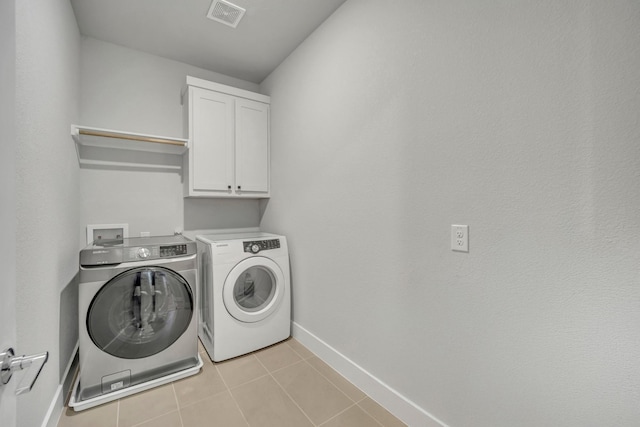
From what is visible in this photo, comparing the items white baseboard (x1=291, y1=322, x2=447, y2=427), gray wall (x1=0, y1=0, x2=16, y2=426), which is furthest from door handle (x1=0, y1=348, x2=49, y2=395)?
white baseboard (x1=291, y1=322, x2=447, y2=427)

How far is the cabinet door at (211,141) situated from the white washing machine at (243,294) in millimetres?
557

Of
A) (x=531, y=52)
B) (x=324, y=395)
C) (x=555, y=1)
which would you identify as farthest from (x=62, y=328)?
(x=555, y=1)

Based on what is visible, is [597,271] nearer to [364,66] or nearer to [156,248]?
[364,66]

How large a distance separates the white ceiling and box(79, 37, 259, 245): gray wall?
0.14 metres

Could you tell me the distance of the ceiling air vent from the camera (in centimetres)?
189

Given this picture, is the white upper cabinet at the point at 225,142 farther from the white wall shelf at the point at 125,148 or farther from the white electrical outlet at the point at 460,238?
the white electrical outlet at the point at 460,238

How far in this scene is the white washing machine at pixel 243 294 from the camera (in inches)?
81.7

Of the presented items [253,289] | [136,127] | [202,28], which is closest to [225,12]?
[202,28]

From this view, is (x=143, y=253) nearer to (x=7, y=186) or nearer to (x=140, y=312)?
(x=140, y=312)

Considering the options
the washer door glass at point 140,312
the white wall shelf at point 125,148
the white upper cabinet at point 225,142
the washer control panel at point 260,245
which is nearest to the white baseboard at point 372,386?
the washer control panel at point 260,245

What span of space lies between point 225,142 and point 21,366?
2.23m

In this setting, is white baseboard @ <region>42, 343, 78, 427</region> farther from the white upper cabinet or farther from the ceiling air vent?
the ceiling air vent

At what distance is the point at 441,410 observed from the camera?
1338 millimetres

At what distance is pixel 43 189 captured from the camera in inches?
51.9
